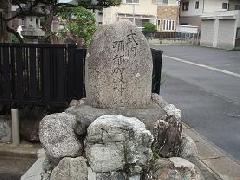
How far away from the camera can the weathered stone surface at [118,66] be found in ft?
13.4

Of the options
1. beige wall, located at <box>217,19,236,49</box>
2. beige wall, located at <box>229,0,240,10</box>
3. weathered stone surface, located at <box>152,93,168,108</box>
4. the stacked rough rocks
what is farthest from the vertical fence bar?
beige wall, located at <box>229,0,240,10</box>

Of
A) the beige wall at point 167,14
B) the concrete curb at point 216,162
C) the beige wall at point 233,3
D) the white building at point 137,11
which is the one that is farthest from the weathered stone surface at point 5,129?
the beige wall at point 233,3

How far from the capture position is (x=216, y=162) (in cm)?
546

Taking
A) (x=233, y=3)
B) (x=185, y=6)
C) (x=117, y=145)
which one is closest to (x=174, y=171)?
(x=117, y=145)

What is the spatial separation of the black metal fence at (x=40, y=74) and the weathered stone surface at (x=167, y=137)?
7.75 feet

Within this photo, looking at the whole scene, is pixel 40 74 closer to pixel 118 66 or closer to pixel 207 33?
pixel 118 66

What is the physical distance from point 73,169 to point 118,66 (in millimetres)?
1195

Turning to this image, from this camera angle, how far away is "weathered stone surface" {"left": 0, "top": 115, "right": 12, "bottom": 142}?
611cm

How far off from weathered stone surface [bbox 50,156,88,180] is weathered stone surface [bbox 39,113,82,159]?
8cm

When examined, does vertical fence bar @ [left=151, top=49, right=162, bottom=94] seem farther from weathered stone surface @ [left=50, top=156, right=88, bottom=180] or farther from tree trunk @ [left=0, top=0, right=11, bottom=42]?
tree trunk @ [left=0, top=0, right=11, bottom=42]

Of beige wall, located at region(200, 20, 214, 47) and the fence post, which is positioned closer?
the fence post

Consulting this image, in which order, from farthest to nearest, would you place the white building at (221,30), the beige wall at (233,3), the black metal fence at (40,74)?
1. the beige wall at (233,3)
2. the white building at (221,30)
3. the black metal fence at (40,74)

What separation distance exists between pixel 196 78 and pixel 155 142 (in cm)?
1136

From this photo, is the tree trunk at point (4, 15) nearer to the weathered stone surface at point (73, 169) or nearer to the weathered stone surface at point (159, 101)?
the weathered stone surface at point (159, 101)
